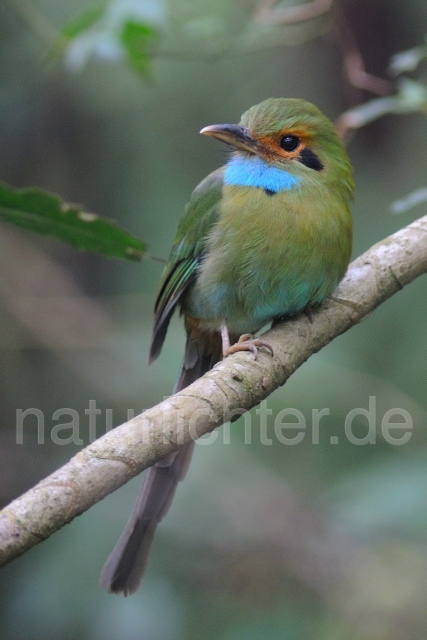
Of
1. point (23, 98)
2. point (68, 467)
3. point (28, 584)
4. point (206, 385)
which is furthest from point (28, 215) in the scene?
point (23, 98)

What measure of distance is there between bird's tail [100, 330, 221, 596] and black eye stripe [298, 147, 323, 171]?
2.36 ft

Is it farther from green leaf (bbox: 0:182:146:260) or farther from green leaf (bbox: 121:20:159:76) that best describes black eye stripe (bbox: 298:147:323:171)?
green leaf (bbox: 121:20:159:76)

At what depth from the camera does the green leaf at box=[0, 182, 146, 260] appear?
2.75 metres

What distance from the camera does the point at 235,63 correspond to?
5.44m

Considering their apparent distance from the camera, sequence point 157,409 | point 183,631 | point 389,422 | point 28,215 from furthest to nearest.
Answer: point 389,422 → point 183,631 → point 28,215 → point 157,409

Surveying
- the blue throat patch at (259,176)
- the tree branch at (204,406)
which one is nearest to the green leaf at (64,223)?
the blue throat patch at (259,176)

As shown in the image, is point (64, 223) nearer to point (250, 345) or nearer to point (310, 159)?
point (250, 345)

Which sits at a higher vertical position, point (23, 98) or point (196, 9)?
point (196, 9)

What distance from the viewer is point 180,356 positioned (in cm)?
426

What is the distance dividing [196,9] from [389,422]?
239 centimetres

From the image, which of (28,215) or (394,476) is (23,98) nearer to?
(28,215)

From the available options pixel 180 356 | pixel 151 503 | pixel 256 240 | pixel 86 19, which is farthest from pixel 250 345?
pixel 86 19

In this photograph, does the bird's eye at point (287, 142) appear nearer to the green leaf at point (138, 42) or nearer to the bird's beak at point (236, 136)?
the bird's beak at point (236, 136)

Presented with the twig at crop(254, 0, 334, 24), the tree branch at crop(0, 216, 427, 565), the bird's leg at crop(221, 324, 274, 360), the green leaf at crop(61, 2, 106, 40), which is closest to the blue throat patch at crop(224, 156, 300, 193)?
Answer: the tree branch at crop(0, 216, 427, 565)
